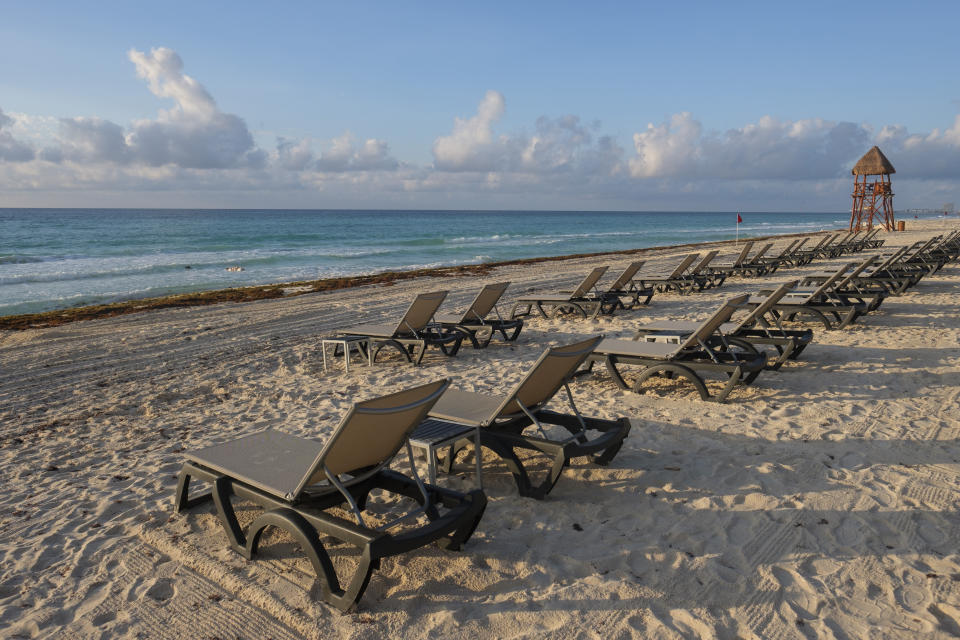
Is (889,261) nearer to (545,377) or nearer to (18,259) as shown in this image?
(545,377)

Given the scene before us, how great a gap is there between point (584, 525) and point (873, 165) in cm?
4268

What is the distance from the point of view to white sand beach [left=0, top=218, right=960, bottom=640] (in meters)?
2.70

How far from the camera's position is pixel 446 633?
260cm

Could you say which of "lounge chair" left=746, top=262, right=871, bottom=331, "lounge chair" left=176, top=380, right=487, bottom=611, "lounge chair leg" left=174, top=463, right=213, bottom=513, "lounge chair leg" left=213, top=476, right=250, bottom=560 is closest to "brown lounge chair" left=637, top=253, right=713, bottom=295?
"lounge chair" left=746, top=262, right=871, bottom=331

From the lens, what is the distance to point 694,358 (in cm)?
620

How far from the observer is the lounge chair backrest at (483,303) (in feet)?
28.2

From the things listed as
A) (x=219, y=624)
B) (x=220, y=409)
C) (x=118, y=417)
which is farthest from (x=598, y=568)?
(x=118, y=417)

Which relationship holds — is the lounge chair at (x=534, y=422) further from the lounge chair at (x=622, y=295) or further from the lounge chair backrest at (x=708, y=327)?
the lounge chair at (x=622, y=295)

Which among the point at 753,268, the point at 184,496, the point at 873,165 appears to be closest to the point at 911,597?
the point at 184,496

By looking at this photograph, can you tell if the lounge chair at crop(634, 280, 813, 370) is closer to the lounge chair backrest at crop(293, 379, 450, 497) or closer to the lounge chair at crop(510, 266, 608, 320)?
the lounge chair at crop(510, 266, 608, 320)

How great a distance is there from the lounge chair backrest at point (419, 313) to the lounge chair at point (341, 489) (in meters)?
4.05

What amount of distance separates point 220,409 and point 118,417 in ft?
3.05

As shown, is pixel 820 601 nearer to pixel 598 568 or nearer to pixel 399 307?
pixel 598 568

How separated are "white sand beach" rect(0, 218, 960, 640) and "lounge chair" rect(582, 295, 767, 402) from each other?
221 millimetres
